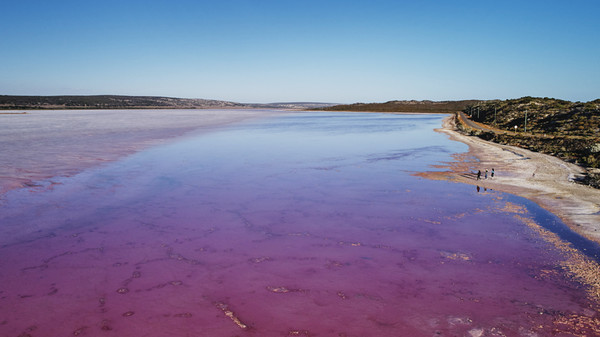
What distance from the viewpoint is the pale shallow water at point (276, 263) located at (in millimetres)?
5801

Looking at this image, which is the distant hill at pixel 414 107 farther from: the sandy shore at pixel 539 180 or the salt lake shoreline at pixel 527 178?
the salt lake shoreline at pixel 527 178

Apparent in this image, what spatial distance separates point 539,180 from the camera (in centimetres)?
1577

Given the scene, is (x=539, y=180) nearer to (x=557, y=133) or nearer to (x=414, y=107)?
(x=557, y=133)

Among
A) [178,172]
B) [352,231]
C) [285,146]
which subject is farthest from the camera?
[285,146]

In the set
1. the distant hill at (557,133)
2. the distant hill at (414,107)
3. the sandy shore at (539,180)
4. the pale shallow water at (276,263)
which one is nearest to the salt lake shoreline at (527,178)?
the sandy shore at (539,180)

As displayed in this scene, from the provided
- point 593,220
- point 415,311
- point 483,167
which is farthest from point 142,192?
point 483,167

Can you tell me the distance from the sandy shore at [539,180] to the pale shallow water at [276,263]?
1.06 meters

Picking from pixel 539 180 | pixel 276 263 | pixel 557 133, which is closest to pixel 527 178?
pixel 539 180

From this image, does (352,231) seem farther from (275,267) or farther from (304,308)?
(304,308)

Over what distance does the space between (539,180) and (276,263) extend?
1400cm

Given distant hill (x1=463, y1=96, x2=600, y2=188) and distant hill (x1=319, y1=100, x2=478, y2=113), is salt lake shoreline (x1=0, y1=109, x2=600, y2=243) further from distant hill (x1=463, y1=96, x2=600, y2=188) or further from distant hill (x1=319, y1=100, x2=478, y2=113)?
distant hill (x1=319, y1=100, x2=478, y2=113)

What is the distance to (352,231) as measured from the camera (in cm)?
985

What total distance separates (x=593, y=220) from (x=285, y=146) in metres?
21.2

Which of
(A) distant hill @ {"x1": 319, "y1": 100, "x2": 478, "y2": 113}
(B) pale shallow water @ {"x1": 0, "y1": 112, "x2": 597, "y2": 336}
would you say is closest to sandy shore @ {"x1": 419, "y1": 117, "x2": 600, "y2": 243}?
(B) pale shallow water @ {"x1": 0, "y1": 112, "x2": 597, "y2": 336}
